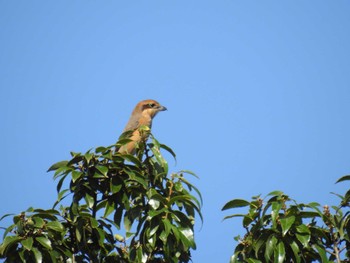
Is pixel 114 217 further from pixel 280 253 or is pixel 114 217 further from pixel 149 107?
pixel 149 107

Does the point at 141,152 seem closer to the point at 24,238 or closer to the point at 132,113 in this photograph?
the point at 24,238

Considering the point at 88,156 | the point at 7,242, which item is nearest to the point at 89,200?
the point at 88,156

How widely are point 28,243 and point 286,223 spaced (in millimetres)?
1957

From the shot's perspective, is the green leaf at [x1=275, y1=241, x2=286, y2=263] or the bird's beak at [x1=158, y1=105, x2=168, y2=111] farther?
the bird's beak at [x1=158, y1=105, x2=168, y2=111]

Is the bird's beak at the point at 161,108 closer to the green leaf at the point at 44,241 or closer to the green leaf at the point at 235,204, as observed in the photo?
the green leaf at the point at 235,204

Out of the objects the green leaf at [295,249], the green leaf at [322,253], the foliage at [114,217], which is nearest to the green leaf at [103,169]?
the foliage at [114,217]

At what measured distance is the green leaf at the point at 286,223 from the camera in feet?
14.8

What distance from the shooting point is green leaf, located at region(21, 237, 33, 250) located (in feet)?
15.3

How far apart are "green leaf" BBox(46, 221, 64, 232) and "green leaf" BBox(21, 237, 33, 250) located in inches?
7.9

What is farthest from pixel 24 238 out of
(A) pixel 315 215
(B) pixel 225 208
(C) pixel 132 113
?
(C) pixel 132 113

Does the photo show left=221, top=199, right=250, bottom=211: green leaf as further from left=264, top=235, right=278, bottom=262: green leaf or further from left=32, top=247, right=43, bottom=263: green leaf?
left=32, top=247, right=43, bottom=263: green leaf

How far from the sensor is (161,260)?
16.7 feet

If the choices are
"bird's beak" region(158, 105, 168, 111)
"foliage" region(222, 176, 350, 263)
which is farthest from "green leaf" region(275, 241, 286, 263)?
"bird's beak" region(158, 105, 168, 111)

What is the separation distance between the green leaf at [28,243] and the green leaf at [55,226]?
20cm
